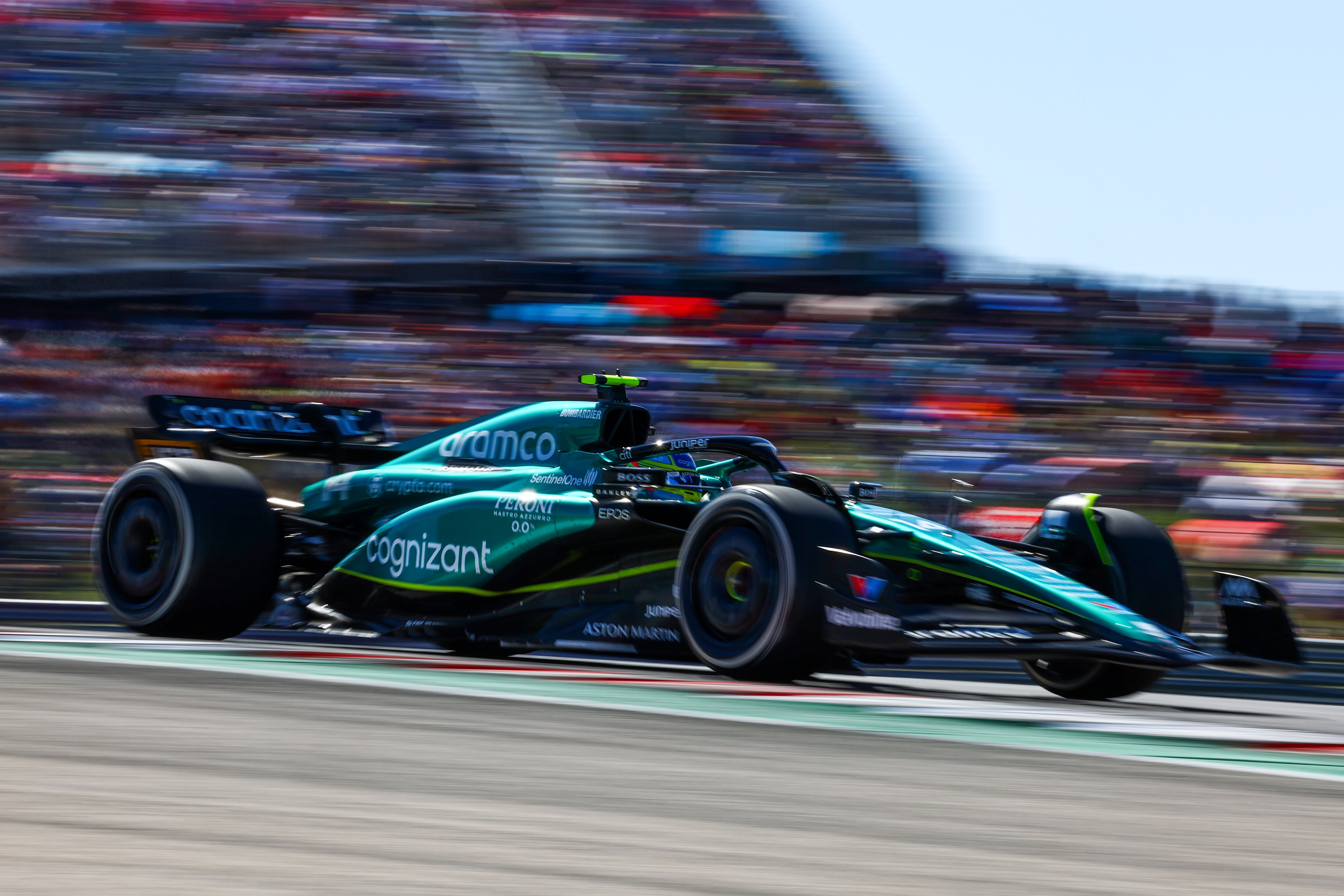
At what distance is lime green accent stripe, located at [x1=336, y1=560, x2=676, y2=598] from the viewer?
623 centimetres

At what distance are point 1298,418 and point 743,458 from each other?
657 cm

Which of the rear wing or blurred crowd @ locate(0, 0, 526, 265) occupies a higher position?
blurred crowd @ locate(0, 0, 526, 265)

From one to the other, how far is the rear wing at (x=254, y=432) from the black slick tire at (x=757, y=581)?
2303mm

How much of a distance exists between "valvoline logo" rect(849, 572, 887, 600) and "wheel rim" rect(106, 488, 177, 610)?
327 cm

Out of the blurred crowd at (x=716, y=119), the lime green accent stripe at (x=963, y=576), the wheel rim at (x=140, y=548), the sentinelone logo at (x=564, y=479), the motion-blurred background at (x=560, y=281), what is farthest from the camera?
the blurred crowd at (x=716, y=119)

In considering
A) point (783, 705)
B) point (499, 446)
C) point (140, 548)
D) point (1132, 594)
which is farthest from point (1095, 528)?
point (140, 548)

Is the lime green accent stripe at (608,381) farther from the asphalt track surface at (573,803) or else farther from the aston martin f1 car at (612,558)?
the asphalt track surface at (573,803)

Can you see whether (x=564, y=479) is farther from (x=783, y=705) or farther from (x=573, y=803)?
(x=573, y=803)

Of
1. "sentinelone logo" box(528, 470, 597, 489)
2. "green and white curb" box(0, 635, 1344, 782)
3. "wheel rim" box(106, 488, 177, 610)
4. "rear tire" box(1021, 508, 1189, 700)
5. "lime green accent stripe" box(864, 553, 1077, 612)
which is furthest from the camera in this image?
"wheel rim" box(106, 488, 177, 610)

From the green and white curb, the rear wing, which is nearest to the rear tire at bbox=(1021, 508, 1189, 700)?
the green and white curb

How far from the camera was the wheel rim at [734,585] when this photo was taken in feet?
18.5

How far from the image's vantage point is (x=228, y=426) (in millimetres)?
7738

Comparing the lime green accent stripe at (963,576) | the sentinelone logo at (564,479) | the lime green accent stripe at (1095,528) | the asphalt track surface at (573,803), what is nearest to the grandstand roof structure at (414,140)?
the sentinelone logo at (564,479)

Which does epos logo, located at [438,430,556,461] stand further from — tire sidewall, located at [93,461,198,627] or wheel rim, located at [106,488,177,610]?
wheel rim, located at [106,488,177,610]
